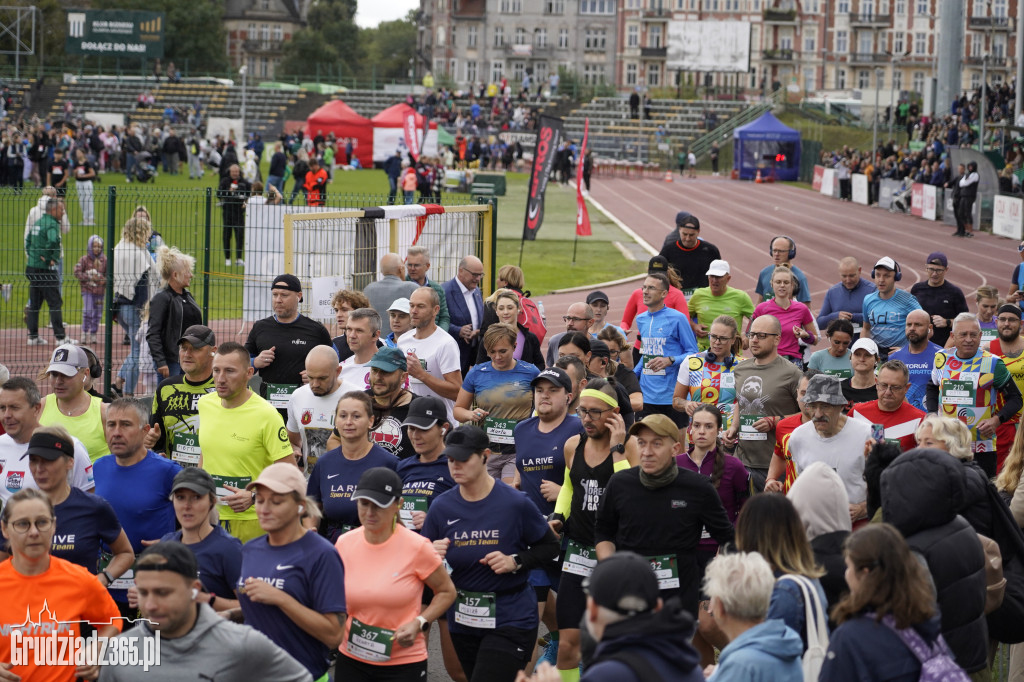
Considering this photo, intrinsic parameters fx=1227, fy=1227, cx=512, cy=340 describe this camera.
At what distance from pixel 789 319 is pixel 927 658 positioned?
7168 millimetres

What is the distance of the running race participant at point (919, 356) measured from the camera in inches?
401

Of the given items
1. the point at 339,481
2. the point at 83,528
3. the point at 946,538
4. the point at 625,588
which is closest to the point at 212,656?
the point at 625,588

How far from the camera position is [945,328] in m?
12.4

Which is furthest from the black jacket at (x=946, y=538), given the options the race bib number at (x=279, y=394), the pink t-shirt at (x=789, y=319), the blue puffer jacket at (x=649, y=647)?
the pink t-shirt at (x=789, y=319)

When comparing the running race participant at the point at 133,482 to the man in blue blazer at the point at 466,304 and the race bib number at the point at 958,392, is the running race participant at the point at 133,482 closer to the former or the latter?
the man in blue blazer at the point at 466,304

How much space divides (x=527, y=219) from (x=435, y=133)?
101 feet

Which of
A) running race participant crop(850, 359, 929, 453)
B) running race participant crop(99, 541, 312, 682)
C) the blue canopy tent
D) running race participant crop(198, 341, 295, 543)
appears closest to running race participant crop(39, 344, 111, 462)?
running race participant crop(198, 341, 295, 543)

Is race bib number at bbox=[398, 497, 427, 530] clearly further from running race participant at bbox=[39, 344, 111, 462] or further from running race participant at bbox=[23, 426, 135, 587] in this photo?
running race participant at bbox=[39, 344, 111, 462]

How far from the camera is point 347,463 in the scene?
6.90 meters

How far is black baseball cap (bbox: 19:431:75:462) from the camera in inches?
240

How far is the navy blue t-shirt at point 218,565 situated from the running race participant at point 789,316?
268 inches

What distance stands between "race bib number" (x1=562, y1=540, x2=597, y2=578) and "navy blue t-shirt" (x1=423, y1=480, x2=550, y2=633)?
533 millimetres

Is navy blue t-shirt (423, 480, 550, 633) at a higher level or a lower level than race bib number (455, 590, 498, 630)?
higher

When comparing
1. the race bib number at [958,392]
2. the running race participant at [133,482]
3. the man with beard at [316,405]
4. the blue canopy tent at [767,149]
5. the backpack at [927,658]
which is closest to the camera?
the backpack at [927,658]
